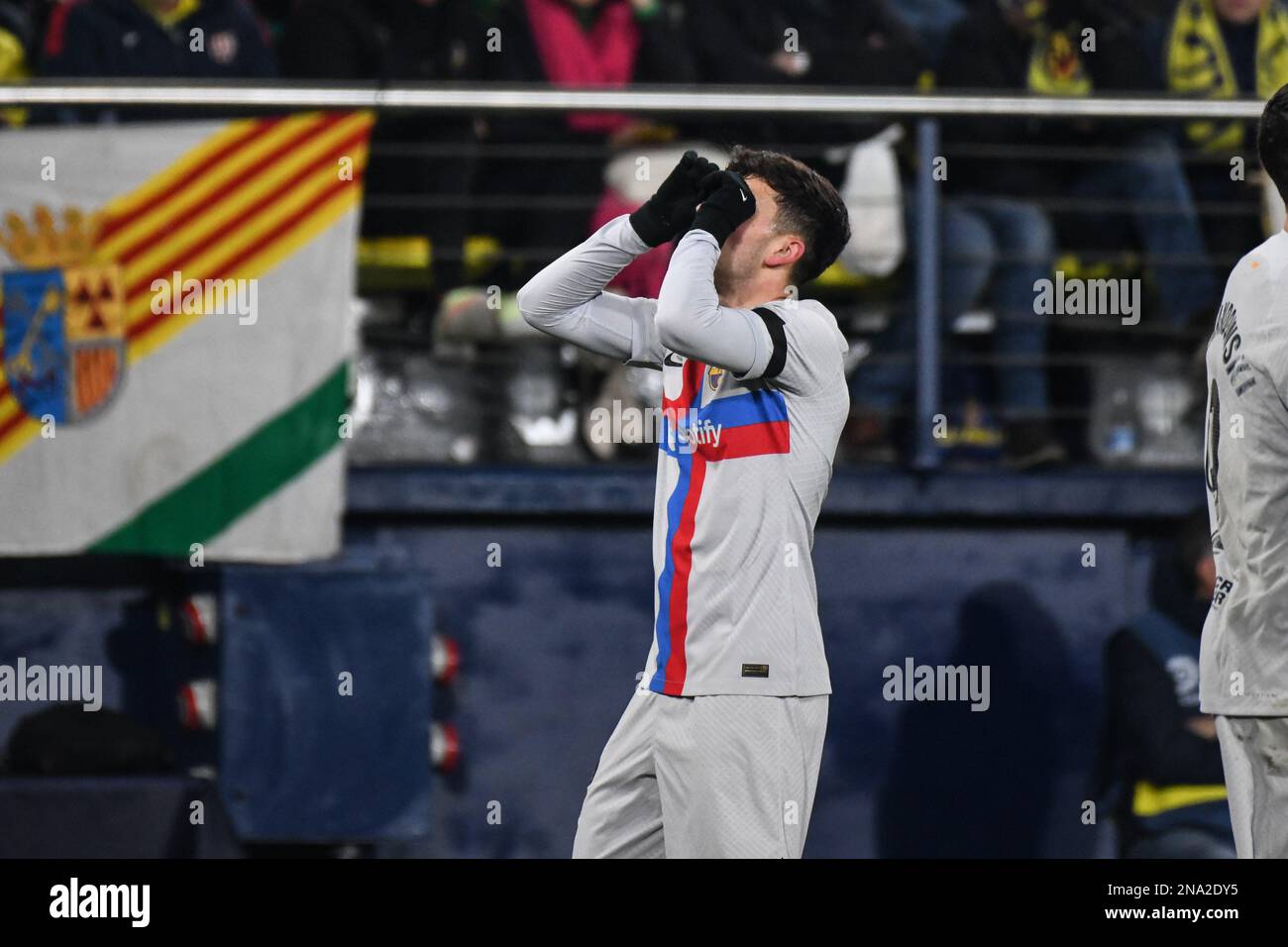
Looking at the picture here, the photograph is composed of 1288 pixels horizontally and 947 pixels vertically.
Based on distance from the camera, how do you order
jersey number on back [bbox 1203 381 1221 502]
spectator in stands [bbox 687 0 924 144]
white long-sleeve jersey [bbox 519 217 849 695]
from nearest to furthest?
jersey number on back [bbox 1203 381 1221 502] → white long-sleeve jersey [bbox 519 217 849 695] → spectator in stands [bbox 687 0 924 144]

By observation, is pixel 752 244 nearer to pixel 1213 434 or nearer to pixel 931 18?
pixel 1213 434

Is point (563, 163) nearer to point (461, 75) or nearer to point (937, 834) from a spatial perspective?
point (461, 75)

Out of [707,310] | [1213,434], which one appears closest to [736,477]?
[707,310]

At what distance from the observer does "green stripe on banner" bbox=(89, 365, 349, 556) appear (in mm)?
5926

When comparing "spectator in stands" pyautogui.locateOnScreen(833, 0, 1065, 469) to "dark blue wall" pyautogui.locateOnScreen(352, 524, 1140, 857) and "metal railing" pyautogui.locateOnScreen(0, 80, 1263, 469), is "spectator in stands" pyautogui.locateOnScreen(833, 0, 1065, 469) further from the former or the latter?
"dark blue wall" pyautogui.locateOnScreen(352, 524, 1140, 857)

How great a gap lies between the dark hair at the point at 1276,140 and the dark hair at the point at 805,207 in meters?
0.89

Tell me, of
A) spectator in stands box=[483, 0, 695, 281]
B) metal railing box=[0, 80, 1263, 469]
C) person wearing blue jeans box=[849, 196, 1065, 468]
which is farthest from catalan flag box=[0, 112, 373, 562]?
person wearing blue jeans box=[849, 196, 1065, 468]

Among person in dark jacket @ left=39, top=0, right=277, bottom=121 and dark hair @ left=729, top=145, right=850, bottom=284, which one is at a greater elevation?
person in dark jacket @ left=39, top=0, right=277, bottom=121

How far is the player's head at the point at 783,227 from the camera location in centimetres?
394

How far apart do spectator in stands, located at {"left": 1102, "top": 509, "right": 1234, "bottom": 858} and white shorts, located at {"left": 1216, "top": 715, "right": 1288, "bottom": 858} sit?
2.57 metres

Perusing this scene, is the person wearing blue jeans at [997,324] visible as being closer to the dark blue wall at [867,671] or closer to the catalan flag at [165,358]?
the dark blue wall at [867,671]

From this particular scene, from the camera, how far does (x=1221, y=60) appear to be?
7.18 m

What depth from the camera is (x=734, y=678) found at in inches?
147

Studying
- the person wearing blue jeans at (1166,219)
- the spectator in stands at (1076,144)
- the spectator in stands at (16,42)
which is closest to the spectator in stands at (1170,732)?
the person wearing blue jeans at (1166,219)
